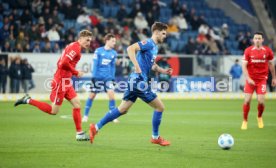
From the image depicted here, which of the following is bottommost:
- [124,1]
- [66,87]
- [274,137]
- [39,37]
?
[274,137]

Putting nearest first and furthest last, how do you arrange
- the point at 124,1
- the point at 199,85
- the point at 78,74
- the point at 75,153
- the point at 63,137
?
the point at 75,153, the point at 78,74, the point at 63,137, the point at 199,85, the point at 124,1

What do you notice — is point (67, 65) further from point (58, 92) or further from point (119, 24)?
point (119, 24)

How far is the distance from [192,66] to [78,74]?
1979 centimetres

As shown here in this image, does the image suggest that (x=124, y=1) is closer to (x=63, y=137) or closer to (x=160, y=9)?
(x=160, y=9)

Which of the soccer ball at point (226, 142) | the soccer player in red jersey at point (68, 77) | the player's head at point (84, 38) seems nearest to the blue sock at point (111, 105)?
the soccer player in red jersey at point (68, 77)

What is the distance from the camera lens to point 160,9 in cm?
3519

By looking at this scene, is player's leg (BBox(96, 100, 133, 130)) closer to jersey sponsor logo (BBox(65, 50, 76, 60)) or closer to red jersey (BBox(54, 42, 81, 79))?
red jersey (BBox(54, 42, 81, 79))

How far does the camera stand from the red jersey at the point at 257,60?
15.4 meters

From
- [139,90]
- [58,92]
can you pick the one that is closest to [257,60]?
[139,90]

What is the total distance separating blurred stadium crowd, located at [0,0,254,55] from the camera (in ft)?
96.2

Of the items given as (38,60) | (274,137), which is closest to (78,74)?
(274,137)

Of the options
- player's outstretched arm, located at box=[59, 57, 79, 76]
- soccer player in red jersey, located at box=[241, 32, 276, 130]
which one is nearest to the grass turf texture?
soccer player in red jersey, located at box=[241, 32, 276, 130]

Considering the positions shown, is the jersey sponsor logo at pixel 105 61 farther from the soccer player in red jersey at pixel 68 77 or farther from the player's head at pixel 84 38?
the player's head at pixel 84 38

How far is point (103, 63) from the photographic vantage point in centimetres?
1806
